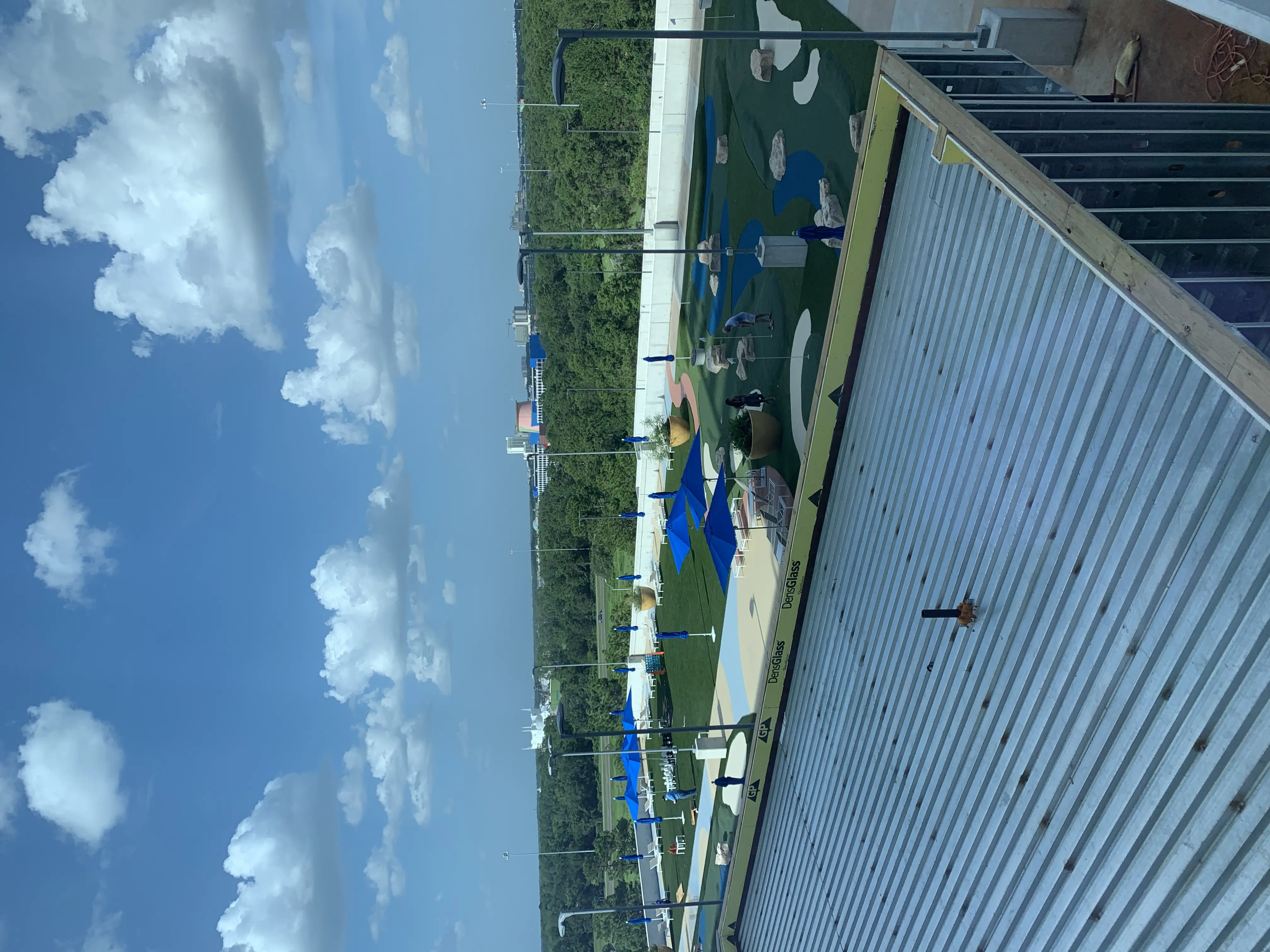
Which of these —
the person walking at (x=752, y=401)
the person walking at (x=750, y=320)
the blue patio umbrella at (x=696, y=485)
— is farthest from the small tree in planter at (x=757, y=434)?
the person walking at (x=750, y=320)

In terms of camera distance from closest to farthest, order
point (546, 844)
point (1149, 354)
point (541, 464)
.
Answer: point (1149, 354)
point (541, 464)
point (546, 844)

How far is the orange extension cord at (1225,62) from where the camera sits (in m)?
8.22

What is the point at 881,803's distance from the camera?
36.4ft

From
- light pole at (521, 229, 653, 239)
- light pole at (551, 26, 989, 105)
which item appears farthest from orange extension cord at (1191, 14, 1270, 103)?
light pole at (521, 229, 653, 239)

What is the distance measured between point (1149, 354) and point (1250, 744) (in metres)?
3.10

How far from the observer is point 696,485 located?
2138 centimetres

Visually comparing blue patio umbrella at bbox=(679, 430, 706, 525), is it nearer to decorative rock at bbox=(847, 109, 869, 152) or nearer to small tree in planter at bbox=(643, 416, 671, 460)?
small tree in planter at bbox=(643, 416, 671, 460)

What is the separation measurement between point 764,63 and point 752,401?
329 inches

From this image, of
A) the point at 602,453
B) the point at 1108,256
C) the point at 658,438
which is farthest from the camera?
the point at 602,453

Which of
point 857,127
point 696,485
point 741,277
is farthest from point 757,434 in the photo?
point 857,127

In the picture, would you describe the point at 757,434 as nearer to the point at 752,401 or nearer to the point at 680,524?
the point at 752,401

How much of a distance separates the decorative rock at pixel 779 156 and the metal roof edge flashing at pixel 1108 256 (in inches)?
380

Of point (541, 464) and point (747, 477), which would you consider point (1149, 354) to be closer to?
point (747, 477)

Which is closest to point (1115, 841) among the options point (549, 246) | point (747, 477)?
point (747, 477)
